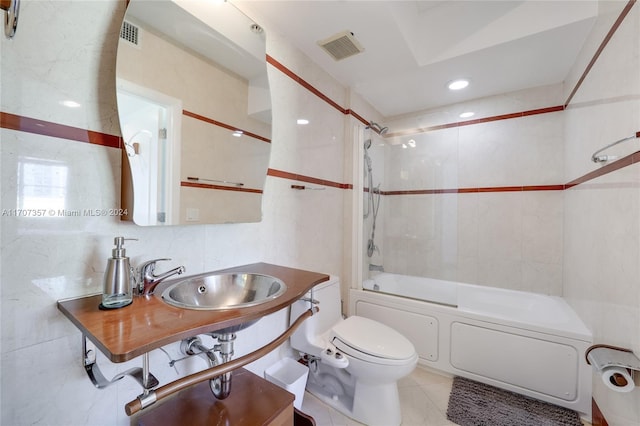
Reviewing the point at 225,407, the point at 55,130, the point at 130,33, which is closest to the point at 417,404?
the point at 225,407

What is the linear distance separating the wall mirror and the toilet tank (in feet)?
2.18

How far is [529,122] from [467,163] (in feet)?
1.98

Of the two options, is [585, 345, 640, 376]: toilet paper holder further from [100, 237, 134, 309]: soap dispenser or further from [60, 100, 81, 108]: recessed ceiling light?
[60, 100, 81, 108]: recessed ceiling light

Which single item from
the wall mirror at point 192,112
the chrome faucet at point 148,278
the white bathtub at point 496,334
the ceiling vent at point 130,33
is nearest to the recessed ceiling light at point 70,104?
the wall mirror at point 192,112

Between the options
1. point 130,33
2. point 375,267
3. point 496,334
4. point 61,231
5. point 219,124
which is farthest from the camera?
point 375,267

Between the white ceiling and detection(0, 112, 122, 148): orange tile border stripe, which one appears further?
the white ceiling

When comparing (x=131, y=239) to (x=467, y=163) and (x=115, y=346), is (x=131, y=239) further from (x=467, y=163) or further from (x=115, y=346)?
(x=467, y=163)

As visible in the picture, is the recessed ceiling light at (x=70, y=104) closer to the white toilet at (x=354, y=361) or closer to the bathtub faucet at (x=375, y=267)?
the white toilet at (x=354, y=361)

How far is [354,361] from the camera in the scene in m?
1.50

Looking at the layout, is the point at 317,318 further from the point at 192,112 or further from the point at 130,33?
the point at 130,33

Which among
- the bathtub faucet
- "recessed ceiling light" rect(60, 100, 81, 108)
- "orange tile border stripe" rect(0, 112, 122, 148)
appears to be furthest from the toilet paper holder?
"recessed ceiling light" rect(60, 100, 81, 108)

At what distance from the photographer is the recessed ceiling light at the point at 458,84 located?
2309mm

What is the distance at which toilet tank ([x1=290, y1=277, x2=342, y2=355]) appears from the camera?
5.38 ft

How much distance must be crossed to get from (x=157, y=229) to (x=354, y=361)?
1.23 metres
